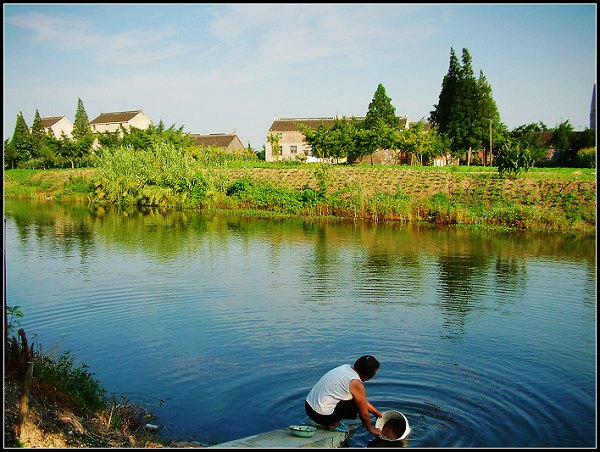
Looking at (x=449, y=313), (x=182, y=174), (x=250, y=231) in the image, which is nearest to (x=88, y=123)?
(x=182, y=174)

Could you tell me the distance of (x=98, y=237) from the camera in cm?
2267

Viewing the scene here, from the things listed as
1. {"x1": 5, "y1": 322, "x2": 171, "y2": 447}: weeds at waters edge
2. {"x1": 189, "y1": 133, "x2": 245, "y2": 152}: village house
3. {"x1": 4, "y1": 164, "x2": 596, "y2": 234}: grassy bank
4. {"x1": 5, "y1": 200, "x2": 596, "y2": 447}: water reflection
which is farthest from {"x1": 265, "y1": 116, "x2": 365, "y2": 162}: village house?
{"x1": 5, "y1": 322, "x2": 171, "y2": 447}: weeds at waters edge

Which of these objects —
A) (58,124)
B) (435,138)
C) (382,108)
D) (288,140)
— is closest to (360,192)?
(435,138)

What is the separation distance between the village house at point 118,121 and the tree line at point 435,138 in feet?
49.5

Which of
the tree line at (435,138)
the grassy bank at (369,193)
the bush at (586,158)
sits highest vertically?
the tree line at (435,138)

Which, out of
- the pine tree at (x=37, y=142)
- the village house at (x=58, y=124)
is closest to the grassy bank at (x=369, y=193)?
the pine tree at (x=37, y=142)

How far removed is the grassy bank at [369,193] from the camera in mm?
27636

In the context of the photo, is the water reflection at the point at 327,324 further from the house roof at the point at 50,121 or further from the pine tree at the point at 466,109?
the house roof at the point at 50,121

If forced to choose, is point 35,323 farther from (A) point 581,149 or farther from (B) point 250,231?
(A) point 581,149

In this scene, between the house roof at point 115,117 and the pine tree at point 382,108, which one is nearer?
the pine tree at point 382,108

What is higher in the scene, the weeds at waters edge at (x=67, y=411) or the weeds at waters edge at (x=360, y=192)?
the weeds at waters edge at (x=360, y=192)

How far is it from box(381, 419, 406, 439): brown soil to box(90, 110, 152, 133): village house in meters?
68.6

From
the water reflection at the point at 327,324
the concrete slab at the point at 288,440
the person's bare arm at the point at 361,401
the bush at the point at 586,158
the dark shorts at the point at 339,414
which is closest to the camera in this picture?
the concrete slab at the point at 288,440

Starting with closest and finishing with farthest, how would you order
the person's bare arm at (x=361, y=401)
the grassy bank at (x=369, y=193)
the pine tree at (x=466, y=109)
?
the person's bare arm at (x=361, y=401) < the grassy bank at (x=369, y=193) < the pine tree at (x=466, y=109)
